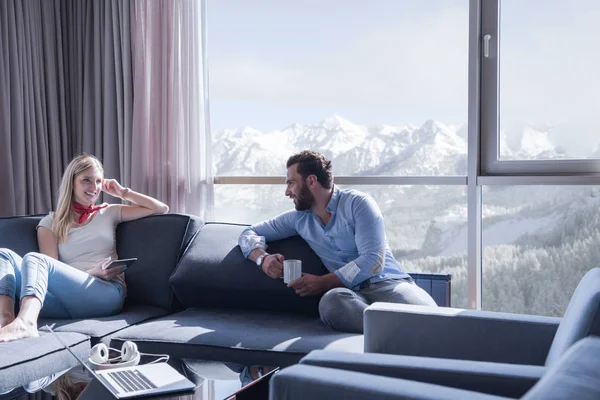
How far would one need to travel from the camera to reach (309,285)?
9.39ft

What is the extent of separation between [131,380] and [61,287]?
125 centimetres

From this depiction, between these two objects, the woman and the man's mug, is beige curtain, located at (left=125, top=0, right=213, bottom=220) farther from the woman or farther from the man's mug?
the man's mug

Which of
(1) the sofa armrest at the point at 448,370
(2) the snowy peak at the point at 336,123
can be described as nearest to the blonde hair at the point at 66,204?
(2) the snowy peak at the point at 336,123

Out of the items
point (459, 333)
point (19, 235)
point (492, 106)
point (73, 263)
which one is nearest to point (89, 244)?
point (73, 263)

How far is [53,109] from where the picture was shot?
14.3ft

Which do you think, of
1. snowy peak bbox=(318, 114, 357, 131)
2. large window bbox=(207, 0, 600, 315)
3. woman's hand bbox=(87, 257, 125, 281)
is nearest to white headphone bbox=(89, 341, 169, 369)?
woman's hand bbox=(87, 257, 125, 281)

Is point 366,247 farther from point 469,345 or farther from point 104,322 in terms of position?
point 104,322

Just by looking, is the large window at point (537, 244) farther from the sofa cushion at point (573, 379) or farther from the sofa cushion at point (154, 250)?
the sofa cushion at point (573, 379)

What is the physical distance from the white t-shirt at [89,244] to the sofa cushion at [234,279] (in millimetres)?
377

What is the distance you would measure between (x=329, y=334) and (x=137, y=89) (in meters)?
2.39

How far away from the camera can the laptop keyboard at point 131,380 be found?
5.88 feet

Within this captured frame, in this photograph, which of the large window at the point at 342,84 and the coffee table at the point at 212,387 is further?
the large window at the point at 342,84

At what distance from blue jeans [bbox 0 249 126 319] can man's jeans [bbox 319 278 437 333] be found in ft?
3.39

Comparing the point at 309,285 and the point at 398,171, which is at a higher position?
the point at 398,171
